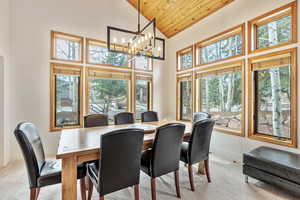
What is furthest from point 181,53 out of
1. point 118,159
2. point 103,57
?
point 118,159

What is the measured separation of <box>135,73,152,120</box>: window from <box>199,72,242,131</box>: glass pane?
163 centimetres

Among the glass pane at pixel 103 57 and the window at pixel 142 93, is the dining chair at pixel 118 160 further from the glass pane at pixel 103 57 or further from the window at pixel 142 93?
the window at pixel 142 93

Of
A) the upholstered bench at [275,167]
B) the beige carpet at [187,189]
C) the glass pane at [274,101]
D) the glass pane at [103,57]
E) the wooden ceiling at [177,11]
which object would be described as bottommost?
the beige carpet at [187,189]

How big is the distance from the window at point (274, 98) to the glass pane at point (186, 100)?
174 cm

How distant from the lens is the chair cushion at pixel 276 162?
6.29ft

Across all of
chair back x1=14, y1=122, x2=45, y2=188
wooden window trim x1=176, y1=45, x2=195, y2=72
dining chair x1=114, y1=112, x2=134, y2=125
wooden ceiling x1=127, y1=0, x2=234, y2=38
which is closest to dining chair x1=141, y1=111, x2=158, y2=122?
dining chair x1=114, y1=112, x2=134, y2=125

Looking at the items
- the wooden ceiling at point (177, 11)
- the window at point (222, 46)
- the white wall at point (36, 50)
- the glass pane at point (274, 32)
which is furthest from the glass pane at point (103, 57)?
the glass pane at point (274, 32)

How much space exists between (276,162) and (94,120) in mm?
2986

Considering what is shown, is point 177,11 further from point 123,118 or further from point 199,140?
point 199,140

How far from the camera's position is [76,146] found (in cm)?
170

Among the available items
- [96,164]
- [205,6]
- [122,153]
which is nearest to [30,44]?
[96,164]

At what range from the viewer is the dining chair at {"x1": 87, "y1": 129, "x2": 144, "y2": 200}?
1.44 meters

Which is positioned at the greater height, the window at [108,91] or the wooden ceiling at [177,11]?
the wooden ceiling at [177,11]

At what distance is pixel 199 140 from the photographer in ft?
7.28
